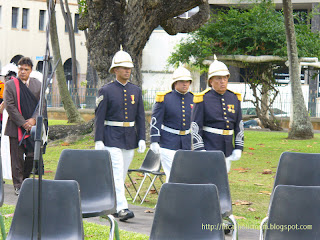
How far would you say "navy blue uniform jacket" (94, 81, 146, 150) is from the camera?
7.98m

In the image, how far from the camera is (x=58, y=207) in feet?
16.4

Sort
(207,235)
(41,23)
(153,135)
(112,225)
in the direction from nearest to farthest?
(207,235)
(112,225)
(153,135)
(41,23)

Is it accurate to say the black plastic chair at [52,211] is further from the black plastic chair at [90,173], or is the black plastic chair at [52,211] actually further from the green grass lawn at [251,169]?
the green grass lawn at [251,169]

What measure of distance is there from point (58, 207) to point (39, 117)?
1782 mm

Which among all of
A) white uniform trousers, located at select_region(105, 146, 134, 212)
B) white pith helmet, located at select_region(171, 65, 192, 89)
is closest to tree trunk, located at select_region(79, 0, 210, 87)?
white pith helmet, located at select_region(171, 65, 192, 89)

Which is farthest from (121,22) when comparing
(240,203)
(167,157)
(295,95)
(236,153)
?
(236,153)

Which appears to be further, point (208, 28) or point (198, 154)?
point (208, 28)

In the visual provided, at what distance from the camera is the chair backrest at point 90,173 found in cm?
629

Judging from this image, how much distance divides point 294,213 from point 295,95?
47.8 ft

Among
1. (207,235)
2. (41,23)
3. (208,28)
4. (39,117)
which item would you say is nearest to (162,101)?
(207,235)

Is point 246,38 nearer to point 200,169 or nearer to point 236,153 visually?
point 236,153

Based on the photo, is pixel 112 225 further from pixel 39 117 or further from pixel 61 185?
pixel 39 117

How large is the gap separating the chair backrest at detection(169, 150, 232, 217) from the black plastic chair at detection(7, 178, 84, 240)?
1.46 metres

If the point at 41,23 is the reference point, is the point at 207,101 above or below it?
below
